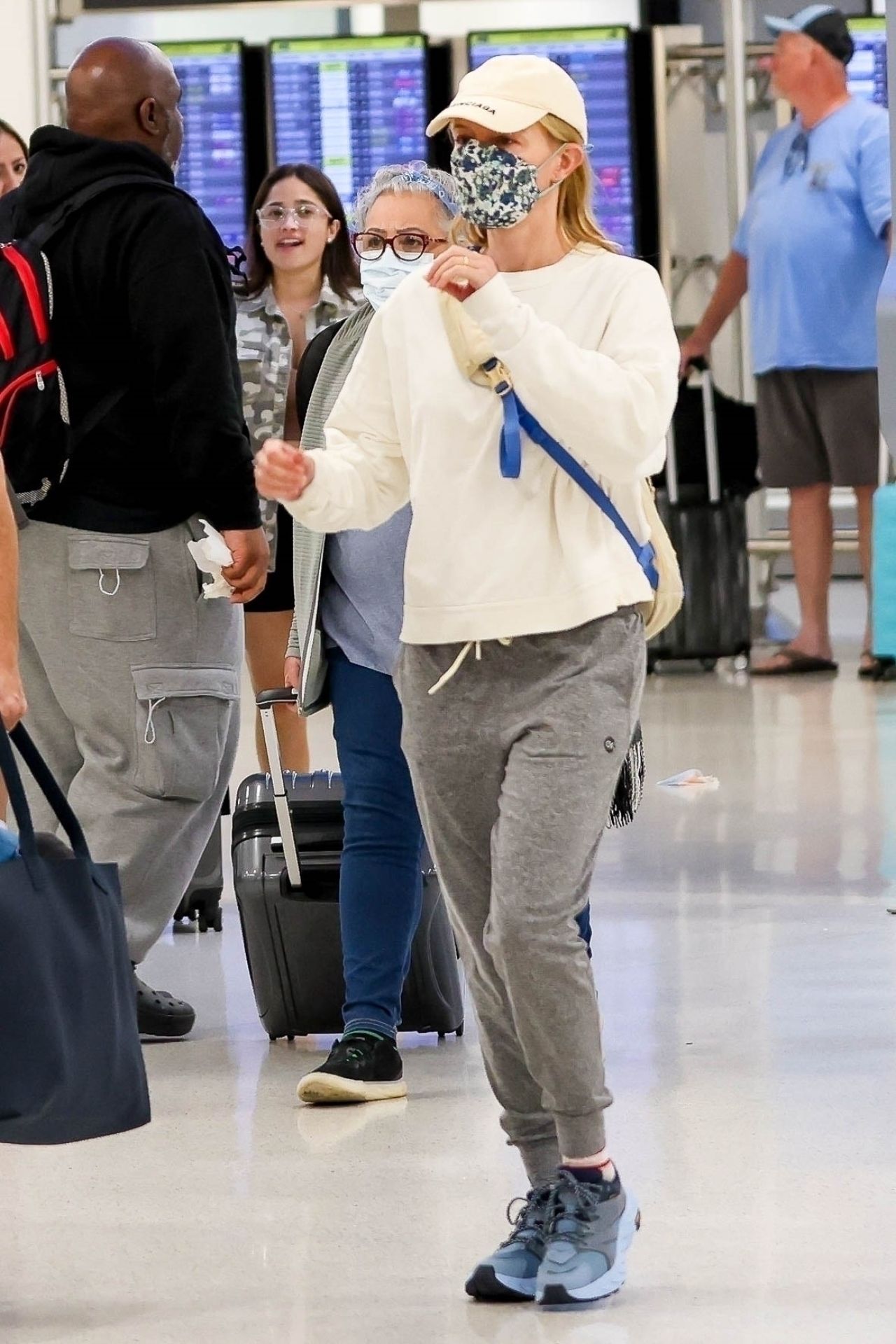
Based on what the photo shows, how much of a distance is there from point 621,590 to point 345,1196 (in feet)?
3.43

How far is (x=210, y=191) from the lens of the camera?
11195 millimetres

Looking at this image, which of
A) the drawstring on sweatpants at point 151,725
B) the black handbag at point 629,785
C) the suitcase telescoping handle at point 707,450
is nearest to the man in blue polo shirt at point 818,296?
the suitcase telescoping handle at point 707,450

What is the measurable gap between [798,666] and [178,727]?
18.4 ft

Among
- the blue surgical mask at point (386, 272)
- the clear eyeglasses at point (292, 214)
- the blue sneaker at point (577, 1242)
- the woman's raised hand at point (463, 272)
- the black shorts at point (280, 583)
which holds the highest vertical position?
the clear eyeglasses at point (292, 214)

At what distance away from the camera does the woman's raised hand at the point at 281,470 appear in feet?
8.43

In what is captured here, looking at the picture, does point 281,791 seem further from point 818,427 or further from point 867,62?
point 867,62

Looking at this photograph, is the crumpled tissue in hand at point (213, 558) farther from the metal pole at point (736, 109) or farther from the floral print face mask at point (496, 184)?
the metal pole at point (736, 109)

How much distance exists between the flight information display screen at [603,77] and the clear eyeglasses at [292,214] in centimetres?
564

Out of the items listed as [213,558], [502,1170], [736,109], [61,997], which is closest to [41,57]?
[736,109]

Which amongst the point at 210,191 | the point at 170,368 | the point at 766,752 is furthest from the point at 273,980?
the point at 210,191

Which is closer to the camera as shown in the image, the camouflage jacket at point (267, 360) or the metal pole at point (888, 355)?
the metal pole at point (888, 355)

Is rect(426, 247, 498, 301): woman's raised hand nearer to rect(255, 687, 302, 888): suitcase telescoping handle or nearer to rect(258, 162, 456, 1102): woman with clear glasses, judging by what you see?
rect(258, 162, 456, 1102): woman with clear glasses

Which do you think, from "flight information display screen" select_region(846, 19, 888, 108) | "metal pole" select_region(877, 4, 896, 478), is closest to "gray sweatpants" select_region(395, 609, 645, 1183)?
"metal pole" select_region(877, 4, 896, 478)

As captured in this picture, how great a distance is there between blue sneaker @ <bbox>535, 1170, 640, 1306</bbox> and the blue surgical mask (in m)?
1.52
